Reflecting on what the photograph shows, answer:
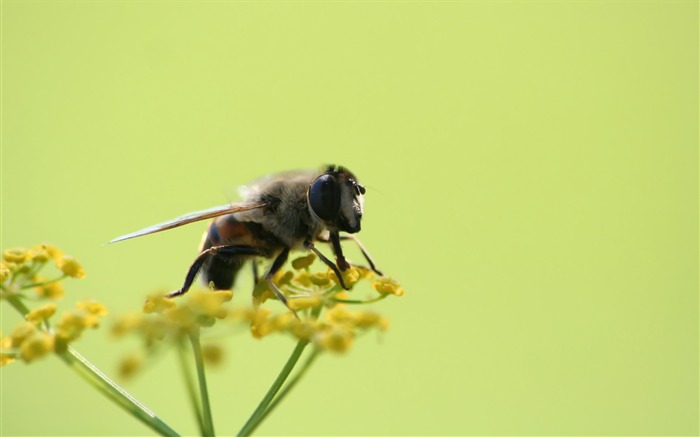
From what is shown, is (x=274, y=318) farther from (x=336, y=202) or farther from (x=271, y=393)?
(x=336, y=202)

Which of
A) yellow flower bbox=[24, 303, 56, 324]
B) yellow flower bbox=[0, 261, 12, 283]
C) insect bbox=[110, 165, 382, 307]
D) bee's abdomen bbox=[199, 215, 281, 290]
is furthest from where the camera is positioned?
bee's abdomen bbox=[199, 215, 281, 290]

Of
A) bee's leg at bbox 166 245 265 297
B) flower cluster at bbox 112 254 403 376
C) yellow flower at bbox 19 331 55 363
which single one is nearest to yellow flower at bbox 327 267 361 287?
flower cluster at bbox 112 254 403 376

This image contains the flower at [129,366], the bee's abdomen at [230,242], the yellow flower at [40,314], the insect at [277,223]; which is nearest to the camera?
the flower at [129,366]

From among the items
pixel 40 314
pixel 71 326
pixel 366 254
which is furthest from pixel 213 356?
pixel 366 254

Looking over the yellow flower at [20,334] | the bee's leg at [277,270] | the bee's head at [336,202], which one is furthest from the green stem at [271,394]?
the bee's head at [336,202]

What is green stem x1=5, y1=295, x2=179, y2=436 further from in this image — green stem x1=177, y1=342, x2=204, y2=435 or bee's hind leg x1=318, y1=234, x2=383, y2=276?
bee's hind leg x1=318, y1=234, x2=383, y2=276

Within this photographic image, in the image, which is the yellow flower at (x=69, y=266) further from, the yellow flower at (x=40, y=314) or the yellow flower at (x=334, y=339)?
the yellow flower at (x=334, y=339)

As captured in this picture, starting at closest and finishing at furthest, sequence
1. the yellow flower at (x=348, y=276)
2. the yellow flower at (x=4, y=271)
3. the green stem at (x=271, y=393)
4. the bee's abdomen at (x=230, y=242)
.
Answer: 1. the green stem at (x=271, y=393)
2. the yellow flower at (x=4, y=271)
3. the yellow flower at (x=348, y=276)
4. the bee's abdomen at (x=230, y=242)
